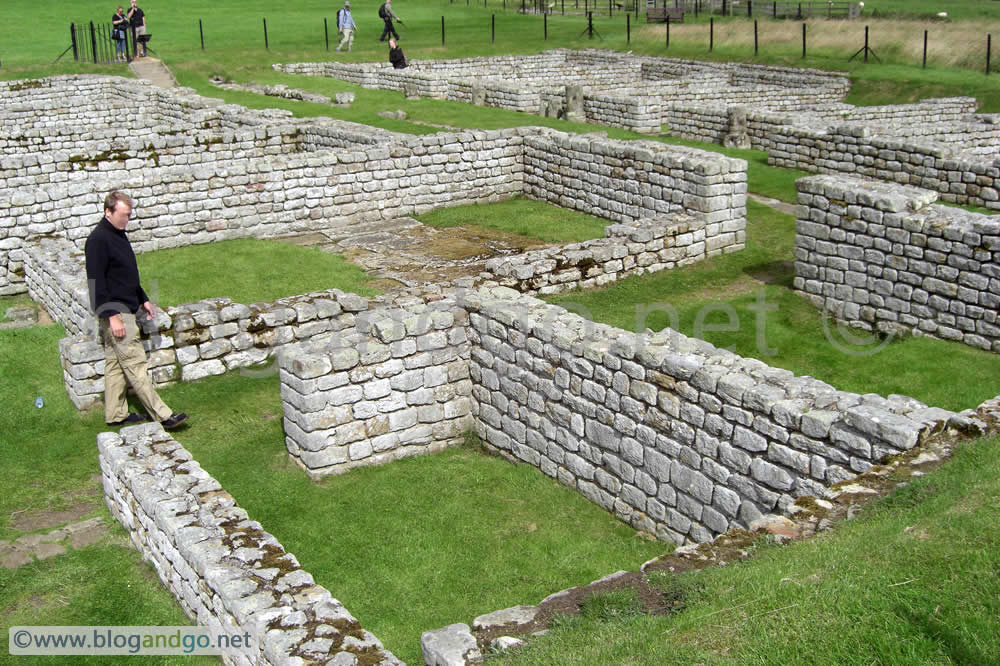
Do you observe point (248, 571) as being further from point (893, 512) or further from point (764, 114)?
point (764, 114)

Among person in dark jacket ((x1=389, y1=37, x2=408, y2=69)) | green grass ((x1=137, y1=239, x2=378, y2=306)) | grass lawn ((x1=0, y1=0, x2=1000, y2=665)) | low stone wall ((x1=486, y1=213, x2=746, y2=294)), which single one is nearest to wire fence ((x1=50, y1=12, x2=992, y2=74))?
person in dark jacket ((x1=389, y1=37, x2=408, y2=69))

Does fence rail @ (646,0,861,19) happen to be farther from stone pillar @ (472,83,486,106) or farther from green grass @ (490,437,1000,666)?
green grass @ (490,437,1000,666)

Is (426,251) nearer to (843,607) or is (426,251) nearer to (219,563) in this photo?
(219,563)

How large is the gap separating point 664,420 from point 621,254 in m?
6.67

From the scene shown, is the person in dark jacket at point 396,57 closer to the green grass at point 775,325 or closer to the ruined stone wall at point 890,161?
the ruined stone wall at point 890,161

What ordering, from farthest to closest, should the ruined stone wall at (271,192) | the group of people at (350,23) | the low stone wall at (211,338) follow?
the group of people at (350,23) < the ruined stone wall at (271,192) < the low stone wall at (211,338)

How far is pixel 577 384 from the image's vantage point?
8438 millimetres

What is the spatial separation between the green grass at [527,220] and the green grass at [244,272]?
9.70 feet

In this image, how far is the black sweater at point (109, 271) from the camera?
30.6ft

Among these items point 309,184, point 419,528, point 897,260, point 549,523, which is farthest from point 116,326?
point 897,260

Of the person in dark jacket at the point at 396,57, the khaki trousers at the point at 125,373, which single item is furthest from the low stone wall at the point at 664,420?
the person in dark jacket at the point at 396,57

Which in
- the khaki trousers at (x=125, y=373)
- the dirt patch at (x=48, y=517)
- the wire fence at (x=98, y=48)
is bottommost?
the dirt patch at (x=48, y=517)

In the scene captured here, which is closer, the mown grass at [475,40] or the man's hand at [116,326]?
the man's hand at [116,326]

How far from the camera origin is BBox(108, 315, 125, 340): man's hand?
9.24 meters
